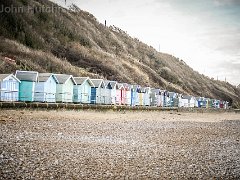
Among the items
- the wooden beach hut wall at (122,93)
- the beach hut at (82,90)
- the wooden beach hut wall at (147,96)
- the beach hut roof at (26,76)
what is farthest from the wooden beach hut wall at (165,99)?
the beach hut roof at (26,76)

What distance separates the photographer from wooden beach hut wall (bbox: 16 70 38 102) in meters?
34.0

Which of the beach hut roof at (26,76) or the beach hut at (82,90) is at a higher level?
the beach hut roof at (26,76)

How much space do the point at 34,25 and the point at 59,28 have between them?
9.61 metres

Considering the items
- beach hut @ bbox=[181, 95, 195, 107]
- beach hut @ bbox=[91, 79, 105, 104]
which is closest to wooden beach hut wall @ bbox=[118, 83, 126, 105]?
beach hut @ bbox=[91, 79, 105, 104]

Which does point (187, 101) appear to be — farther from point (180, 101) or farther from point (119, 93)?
point (119, 93)

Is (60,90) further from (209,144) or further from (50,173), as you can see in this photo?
(50,173)

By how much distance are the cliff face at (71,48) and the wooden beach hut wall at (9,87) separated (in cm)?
1731

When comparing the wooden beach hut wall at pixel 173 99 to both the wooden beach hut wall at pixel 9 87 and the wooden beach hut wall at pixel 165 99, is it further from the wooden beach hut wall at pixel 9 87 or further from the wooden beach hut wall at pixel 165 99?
the wooden beach hut wall at pixel 9 87

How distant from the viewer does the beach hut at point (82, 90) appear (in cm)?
4238

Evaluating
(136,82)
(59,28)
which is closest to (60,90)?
(136,82)

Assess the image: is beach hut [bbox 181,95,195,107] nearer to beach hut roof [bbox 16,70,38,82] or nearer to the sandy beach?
beach hut roof [bbox 16,70,38,82]

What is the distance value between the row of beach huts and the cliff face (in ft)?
45.9

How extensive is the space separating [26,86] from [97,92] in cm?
1394

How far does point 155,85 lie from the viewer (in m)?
94.9
